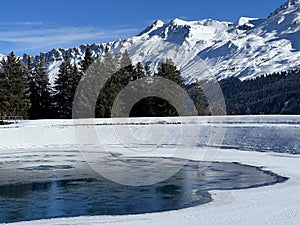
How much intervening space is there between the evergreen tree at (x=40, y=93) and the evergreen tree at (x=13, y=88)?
12.6 feet

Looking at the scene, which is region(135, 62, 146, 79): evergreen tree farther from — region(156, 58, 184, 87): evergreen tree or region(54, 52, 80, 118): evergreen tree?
region(54, 52, 80, 118): evergreen tree

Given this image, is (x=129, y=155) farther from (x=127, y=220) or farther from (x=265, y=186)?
(x=127, y=220)

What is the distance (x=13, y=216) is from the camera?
14594mm

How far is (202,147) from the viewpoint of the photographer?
123 ft

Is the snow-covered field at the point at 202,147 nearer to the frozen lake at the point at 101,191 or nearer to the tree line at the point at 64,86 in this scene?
the frozen lake at the point at 101,191

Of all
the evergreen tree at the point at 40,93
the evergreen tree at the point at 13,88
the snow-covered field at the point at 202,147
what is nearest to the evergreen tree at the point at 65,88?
the evergreen tree at the point at 40,93

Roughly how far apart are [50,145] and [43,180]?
785 inches

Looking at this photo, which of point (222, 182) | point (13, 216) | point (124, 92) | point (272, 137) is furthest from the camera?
point (124, 92)

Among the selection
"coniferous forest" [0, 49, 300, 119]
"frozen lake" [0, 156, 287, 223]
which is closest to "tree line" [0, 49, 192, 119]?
"coniferous forest" [0, 49, 300, 119]

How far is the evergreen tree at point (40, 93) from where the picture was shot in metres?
71.8

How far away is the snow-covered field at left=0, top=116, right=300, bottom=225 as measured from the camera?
13805 mm

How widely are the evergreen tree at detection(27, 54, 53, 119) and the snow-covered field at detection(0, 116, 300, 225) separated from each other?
66.4 ft

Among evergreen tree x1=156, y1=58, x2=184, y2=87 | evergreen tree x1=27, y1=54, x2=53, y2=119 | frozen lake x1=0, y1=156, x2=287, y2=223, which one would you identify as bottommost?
frozen lake x1=0, y1=156, x2=287, y2=223

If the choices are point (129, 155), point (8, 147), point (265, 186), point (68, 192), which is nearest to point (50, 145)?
point (8, 147)
